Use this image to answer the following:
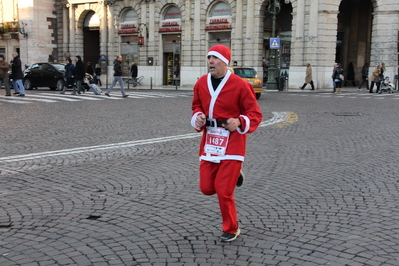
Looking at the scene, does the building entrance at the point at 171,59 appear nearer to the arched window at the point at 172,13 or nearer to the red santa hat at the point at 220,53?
the arched window at the point at 172,13

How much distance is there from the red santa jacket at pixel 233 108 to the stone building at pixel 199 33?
81.5 ft

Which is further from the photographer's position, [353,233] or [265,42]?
[265,42]

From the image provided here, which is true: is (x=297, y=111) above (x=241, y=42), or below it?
below

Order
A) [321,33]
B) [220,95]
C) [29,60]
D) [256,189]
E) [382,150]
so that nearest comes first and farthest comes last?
[220,95]
[256,189]
[382,150]
[321,33]
[29,60]

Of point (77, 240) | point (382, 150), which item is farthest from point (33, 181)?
point (382, 150)

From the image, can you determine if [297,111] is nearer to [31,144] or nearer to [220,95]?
[31,144]

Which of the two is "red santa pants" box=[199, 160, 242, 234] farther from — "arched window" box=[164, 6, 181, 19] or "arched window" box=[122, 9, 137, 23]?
"arched window" box=[122, 9, 137, 23]

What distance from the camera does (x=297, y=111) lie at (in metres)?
15.9

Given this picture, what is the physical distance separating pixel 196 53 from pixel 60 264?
3105 centimetres

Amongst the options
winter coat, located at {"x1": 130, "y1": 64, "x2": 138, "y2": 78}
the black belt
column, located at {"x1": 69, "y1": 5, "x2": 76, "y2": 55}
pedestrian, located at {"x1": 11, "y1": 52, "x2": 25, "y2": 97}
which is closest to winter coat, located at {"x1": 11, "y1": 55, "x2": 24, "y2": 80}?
pedestrian, located at {"x1": 11, "y1": 52, "x2": 25, "y2": 97}

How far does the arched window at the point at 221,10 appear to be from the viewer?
3291 centimetres

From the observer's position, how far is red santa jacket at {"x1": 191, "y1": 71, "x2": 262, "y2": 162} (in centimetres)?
407

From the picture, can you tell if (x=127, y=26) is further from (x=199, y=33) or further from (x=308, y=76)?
(x=308, y=76)

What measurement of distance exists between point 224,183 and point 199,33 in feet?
100
